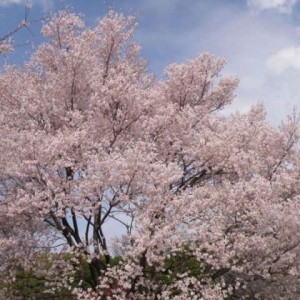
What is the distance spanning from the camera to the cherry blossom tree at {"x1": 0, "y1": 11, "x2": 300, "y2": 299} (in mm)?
13320

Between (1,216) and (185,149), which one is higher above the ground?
(185,149)

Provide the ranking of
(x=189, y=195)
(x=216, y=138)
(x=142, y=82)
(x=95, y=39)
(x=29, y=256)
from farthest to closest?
(x=142, y=82) → (x=95, y=39) → (x=216, y=138) → (x=29, y=256) → (x=189, y=195)

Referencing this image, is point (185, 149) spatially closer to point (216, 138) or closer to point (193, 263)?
point (216, 138)

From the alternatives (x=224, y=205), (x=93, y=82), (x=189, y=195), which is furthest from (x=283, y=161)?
(x=93, y=82)

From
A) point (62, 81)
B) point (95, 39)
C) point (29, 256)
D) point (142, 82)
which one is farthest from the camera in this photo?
point (142, 82)

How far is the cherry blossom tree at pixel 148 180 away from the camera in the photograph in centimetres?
1332

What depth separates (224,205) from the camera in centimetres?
1438

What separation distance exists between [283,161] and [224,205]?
496 cm

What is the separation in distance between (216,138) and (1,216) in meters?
6.88

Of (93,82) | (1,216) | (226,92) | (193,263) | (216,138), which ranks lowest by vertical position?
(193,263)

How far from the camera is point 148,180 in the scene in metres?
13.7

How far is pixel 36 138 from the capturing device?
13.8 meters

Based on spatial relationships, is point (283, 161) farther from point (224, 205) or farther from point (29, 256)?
point (29, 256)

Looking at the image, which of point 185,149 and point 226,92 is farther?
point 226,92
